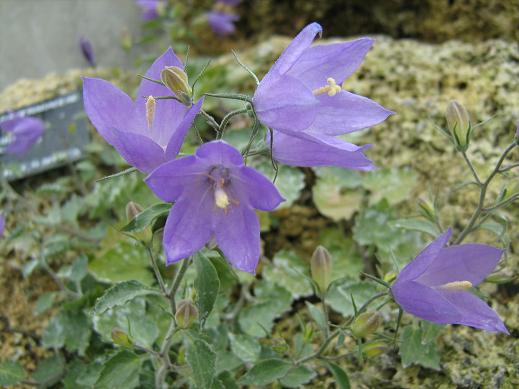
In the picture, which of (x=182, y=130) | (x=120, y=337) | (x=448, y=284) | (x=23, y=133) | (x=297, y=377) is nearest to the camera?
(x=182, y=130)

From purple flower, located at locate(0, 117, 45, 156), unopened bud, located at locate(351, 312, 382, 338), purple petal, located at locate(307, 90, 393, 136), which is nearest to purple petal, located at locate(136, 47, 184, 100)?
purple petal, located at locate(307, 90, 393, 136)

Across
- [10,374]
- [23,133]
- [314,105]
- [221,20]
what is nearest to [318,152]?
[314,105]

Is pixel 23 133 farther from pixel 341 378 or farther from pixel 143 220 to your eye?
pixel 341 378

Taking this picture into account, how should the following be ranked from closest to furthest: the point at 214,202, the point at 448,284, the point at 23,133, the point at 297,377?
the point at 214,202
the point at 448,284
the point at 297,377
the point at 23,133

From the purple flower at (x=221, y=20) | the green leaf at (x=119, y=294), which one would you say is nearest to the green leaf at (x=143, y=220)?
the green leaf at (x=119, y=294)

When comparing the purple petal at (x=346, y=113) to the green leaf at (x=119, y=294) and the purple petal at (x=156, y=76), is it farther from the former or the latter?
the green leaf at (x=119, y=294)

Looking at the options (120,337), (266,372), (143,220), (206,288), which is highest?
(143,220)

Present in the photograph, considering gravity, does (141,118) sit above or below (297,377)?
above

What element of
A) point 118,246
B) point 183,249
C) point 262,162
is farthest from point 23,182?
point 183,249

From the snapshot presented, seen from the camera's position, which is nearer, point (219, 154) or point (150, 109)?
point (219, 154)
